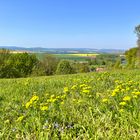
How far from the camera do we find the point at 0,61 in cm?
6669

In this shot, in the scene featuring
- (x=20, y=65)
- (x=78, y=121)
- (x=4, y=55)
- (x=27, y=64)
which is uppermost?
(x=78, y=121)

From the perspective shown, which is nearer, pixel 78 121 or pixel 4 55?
pixel 78 121

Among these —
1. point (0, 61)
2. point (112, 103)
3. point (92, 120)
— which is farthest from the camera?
point (0, 61)

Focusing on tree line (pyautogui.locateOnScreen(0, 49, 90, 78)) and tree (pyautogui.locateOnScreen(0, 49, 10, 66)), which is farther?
tree (pyautogui.locateOnScreen(0, 49, 10, 66))

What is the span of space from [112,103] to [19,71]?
219ft

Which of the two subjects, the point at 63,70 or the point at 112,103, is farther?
the point at 63,70

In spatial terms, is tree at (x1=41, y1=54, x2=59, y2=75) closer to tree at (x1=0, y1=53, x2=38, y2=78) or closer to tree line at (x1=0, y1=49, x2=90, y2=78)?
tree line at (x1=0, y1=49, x2=90, y2=78)

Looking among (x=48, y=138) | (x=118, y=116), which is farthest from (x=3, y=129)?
(x=118, y=116)

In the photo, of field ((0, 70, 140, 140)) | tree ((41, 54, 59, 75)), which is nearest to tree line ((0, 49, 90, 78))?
tree ((41, 54, 59, 75))

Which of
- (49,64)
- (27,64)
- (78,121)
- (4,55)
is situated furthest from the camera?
(4,55)

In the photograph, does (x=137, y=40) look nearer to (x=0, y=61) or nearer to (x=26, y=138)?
(x=0, y=61)

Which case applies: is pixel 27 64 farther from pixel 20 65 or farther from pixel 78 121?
pixel 78 121

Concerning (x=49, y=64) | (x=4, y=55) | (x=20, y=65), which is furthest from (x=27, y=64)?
(x=4, y=55)

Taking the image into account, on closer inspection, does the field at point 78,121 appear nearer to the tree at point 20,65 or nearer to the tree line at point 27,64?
the tree at point 20,65
